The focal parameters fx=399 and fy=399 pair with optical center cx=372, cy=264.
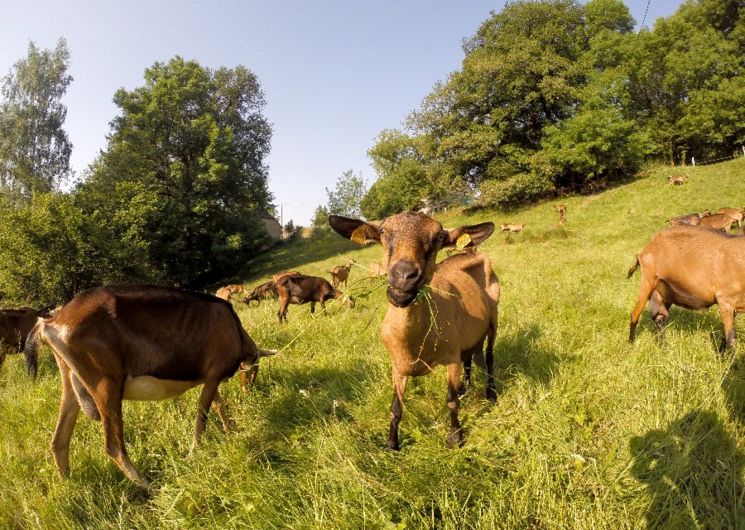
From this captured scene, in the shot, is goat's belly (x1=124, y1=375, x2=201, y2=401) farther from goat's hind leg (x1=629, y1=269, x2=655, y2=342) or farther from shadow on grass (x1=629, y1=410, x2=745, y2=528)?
goat's hind leg (x1=629, y1=269, x2=655, y2=342)

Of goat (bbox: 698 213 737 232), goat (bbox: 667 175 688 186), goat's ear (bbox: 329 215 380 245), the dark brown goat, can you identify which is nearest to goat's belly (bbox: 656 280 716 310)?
goat's ear (bbox: 329 215 380 245)

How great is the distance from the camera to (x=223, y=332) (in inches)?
177

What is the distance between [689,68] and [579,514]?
4836cm

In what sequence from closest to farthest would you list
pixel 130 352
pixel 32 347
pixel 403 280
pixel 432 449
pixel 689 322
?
pixel 403 280 → pixel 432 449 → pixel 130 352 → pixel 32 347 → pixel 689 322

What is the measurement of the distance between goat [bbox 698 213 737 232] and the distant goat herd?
1153 cm

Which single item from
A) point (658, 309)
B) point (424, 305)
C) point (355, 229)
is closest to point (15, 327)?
point (355, 229)

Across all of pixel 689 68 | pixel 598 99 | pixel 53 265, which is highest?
pixel 689 68

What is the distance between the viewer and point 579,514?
7.91ft

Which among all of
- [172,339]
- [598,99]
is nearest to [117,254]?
[172,339]

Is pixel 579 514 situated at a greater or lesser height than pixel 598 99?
lesser

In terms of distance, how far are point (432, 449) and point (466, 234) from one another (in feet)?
5.82

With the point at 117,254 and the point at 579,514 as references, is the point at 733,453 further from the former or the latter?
the point at 117,254

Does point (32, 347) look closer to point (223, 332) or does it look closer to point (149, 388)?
point (149, 388)

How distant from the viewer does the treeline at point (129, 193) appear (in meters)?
22.3
